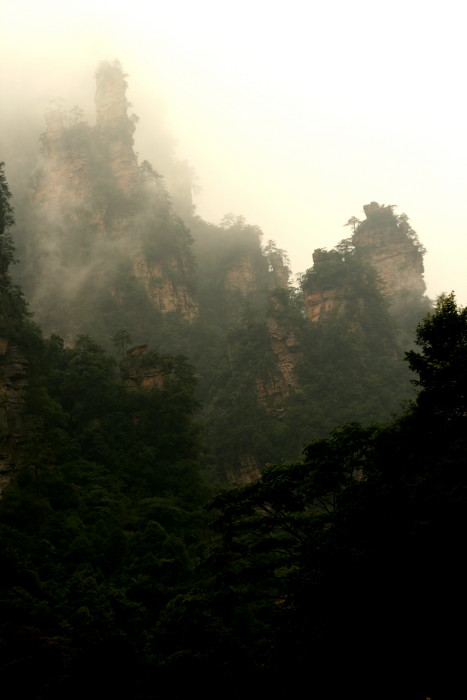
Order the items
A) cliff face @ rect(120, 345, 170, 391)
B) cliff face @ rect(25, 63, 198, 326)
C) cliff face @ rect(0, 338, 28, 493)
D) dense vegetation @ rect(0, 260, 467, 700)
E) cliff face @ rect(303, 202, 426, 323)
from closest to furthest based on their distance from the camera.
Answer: dense vegetation @ rect(0, 260, 467, 700), cliff face @ rect(0, 338, 28, 493), cliff face @ rect(120, 345, 170, 391), cliff face @ rect(25, 63, 198, 326), cliff face @ rect(303, 202, 426, 323)

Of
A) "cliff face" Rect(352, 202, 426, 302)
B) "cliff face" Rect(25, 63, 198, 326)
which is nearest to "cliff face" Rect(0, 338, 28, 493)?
"cliff face" Rect(25, 63, 198, 326)

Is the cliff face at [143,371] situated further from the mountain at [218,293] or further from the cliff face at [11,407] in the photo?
the cliff face at [11,407]

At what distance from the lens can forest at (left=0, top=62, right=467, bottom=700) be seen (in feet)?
38.0

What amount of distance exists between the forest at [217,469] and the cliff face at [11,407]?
133mm

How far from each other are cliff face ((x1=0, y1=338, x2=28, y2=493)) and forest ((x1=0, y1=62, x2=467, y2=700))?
13 cm

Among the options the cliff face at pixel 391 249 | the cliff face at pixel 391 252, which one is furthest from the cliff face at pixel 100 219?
the cliff face at pixel 391 249

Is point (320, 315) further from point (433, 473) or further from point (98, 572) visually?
point (433, 473)

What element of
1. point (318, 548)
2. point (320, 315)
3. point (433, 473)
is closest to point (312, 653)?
point (318, 548)

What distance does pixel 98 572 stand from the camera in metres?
23.5

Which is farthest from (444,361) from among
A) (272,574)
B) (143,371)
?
(143,371)

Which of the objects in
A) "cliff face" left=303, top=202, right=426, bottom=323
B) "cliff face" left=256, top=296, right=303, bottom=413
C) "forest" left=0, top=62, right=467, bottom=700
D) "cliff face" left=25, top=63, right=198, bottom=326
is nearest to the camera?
"forest" left=0, top=62, right=467, bottom=700

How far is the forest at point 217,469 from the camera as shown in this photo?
11.6 metres

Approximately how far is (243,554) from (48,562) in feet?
29.9

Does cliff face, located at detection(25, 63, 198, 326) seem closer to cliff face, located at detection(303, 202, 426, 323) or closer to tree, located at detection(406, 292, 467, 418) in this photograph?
cliff face, located at detection(303, 202, 426, 323)
